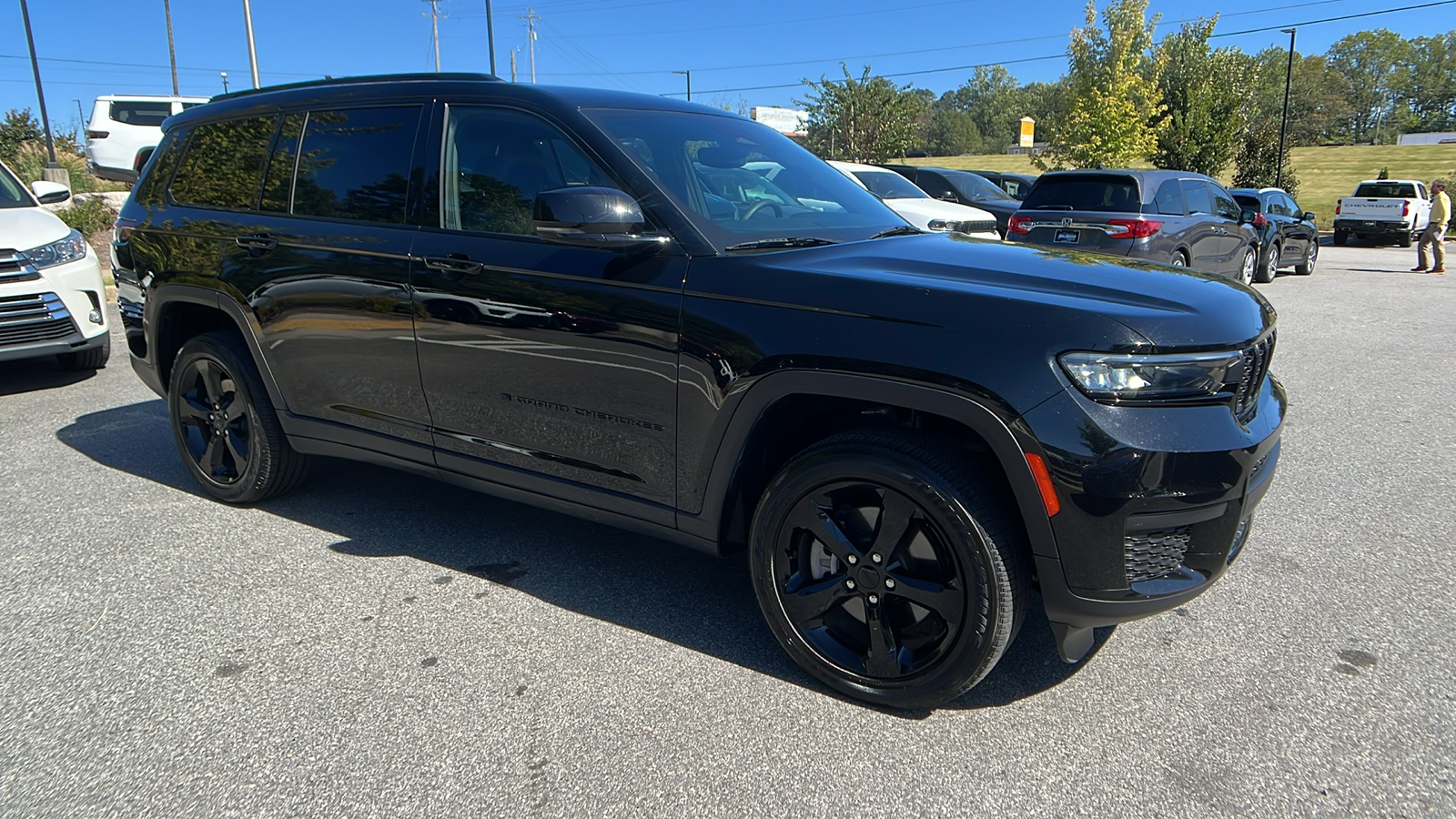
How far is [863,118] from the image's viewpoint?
118 ft

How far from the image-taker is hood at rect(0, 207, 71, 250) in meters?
6.30

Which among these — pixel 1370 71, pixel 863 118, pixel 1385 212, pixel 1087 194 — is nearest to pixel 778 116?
pixel 863 118

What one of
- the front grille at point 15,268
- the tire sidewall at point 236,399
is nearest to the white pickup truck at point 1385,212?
the tire sidewall at point 236,399

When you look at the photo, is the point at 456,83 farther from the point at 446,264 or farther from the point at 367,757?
the point at 367,757

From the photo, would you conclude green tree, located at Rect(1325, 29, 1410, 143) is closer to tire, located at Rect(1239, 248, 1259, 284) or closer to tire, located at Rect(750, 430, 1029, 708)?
tire, located at Rect(1239, 248, 1259, 284)

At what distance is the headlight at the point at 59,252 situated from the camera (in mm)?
6359

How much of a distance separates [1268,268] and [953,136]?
110299 millimetres

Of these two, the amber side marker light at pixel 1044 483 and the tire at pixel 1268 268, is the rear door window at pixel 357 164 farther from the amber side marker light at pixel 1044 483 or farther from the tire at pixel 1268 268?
the tire at pixel 1268 268

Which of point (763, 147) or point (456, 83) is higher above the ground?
point (456, 83)

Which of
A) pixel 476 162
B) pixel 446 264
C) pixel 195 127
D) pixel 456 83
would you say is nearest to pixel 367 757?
pixel 446 264

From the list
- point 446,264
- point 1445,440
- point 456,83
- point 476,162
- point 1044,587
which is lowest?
point 1445,440

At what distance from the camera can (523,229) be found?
10.8 feet

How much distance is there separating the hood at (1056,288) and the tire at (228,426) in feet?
8.55

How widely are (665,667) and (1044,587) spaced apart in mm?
1195
